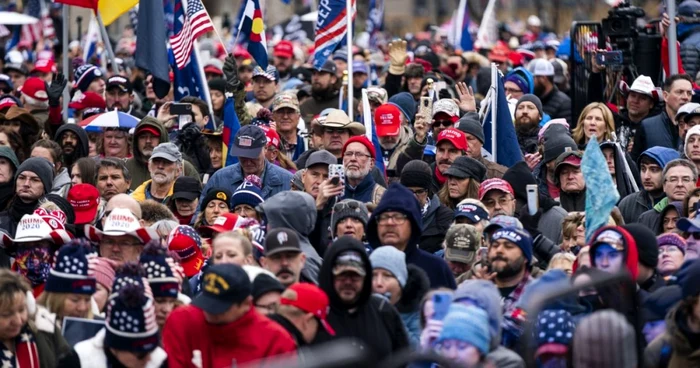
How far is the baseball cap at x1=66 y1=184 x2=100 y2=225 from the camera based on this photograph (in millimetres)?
11922

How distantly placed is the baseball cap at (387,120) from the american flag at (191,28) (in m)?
2.62

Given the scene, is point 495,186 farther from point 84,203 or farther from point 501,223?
point 84,203

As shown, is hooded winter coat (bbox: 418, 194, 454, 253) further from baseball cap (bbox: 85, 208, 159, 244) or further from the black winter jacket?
the black winter jacket

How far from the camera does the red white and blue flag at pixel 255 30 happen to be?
16.0 m

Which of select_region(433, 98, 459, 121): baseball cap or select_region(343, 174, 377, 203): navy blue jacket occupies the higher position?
select_region(343, 174, 377, 203): navy blue jacket

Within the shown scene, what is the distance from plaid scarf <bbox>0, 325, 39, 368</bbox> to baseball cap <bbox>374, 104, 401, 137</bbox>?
6.64m

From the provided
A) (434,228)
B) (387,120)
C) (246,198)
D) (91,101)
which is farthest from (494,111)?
(91,101)

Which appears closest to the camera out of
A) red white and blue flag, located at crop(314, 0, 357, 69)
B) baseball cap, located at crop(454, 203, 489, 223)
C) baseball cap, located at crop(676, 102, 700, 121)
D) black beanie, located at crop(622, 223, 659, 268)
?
black beanie, located at crop(622, 223, 659, 268)

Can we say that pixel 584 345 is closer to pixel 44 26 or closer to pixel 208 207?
pixel 208 207

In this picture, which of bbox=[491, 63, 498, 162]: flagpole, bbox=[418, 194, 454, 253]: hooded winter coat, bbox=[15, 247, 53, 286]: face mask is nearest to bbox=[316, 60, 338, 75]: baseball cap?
bbox=[491, 63, 498, 162]: flagpole

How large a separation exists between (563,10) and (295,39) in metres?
31.2

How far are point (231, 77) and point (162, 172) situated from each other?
2.57m

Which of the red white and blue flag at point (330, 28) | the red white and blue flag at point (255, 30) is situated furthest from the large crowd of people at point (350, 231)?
the red white and blue flag at point (330, 28)

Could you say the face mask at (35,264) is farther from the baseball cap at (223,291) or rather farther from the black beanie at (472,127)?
the black beanie at (472,127)
